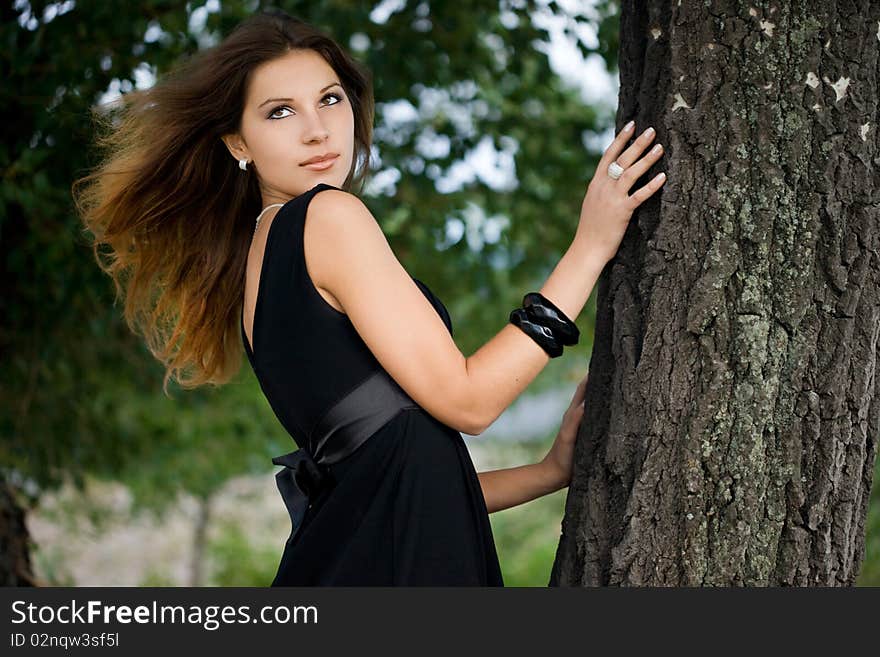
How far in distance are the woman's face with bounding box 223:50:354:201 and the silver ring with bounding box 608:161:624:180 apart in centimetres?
62

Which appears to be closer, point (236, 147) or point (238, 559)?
point (236, 147)

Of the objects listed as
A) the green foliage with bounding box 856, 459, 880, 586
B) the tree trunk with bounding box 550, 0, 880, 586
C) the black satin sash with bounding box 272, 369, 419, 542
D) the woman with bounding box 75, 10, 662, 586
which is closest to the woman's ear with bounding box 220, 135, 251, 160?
the woman with bounding box 75, 10, 662, 586

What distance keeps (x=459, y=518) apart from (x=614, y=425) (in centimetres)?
36

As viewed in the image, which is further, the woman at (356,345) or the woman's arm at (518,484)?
the woman's arm at (518,484)

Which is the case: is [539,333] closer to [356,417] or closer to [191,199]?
[356,417]

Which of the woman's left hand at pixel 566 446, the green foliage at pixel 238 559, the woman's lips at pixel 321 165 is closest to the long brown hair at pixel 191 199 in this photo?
the woman's lips at pixel 321 165

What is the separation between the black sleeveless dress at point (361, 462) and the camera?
2066 mm

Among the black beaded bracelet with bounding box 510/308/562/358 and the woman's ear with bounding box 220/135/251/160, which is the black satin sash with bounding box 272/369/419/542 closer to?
the black beaded bracelet with bounding box 510/308/562/358

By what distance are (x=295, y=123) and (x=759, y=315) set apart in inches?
42.7

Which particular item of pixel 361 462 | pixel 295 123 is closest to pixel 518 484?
pixel 361 462

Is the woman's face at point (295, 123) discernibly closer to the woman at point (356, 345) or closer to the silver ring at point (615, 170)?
the woman at point (356, 345)

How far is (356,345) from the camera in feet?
6.84
